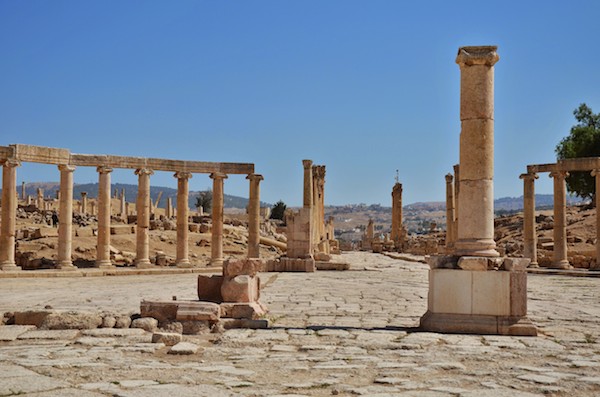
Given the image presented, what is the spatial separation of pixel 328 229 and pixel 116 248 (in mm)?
34083

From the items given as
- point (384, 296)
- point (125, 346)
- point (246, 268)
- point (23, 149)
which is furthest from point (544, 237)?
point (125, 346)

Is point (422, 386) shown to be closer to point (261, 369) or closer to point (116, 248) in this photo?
point (261, 369)

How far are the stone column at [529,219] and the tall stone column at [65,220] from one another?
1918cm

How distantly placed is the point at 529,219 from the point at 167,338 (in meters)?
23.9

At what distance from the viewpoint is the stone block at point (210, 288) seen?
40.0ft

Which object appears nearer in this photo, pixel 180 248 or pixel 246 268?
pixel 246 268

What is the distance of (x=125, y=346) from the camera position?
8617 millimetres

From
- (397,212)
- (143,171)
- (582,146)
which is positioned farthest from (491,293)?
(397,212)

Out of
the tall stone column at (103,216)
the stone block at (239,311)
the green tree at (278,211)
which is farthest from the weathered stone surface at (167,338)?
the green tree at (278,211)

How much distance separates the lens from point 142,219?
27.6m

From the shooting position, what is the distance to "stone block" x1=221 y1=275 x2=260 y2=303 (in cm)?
1141

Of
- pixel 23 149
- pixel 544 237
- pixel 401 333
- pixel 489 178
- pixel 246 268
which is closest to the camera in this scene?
pixel 401 333

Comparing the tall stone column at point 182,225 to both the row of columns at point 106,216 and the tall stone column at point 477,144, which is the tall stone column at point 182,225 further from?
the tall stone column at point 477,144

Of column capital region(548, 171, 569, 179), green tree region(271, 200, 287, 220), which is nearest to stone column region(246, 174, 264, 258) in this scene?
column capital region(548, 171, 569, 179)
